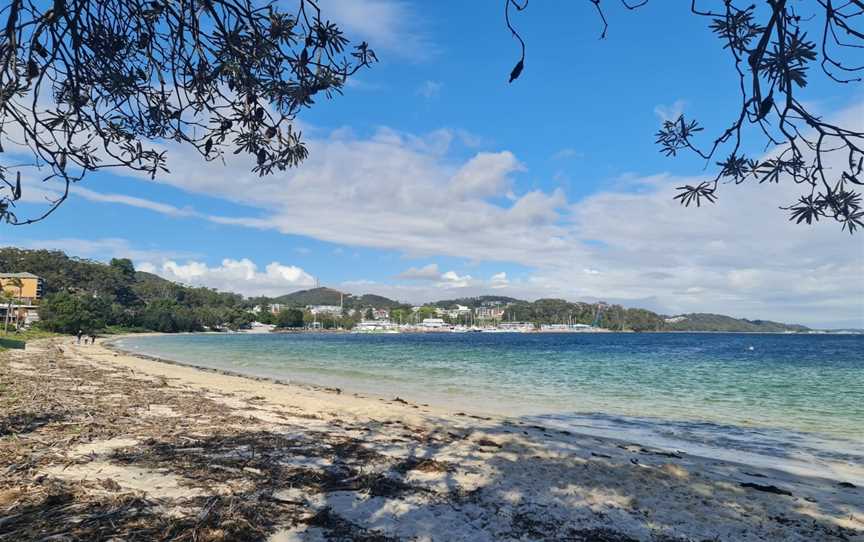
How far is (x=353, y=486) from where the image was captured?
502 cm

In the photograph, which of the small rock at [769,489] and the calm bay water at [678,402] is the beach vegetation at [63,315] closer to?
Answer: the calm bay water at [678,402]

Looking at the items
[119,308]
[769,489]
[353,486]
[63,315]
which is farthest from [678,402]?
[119,308]

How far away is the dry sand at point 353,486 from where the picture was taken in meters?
3.85

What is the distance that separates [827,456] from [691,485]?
534 centimetres

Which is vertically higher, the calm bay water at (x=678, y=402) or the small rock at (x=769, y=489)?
the small rock at (x=769, y=489)

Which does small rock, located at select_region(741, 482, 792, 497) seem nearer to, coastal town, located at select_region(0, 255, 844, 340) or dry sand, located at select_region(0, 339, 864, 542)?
dry sand, located at select_region(0, 339, 864, 542)

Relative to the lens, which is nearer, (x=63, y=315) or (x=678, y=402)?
(x=678, y=402)

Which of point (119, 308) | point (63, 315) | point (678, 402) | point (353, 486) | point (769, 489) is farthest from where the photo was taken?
point (119, 308)

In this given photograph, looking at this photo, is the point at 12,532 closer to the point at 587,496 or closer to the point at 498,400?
the point at 587,496

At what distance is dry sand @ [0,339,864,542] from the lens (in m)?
3.85

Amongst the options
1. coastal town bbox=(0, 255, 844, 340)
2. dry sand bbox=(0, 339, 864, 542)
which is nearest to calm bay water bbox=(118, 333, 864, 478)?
dry sand bbox=(0, 339, 864, 542)

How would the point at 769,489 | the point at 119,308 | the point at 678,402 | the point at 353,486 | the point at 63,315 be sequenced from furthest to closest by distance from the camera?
the point at 119,308
the point at 63,315
the point at 678,402
the point at 769,489
the point at 353,486

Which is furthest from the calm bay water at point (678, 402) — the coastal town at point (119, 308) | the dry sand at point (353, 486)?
the coastal town at point (119, 308)

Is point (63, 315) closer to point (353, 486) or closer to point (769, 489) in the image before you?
point (353, 486)
